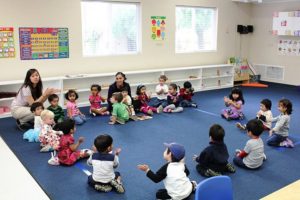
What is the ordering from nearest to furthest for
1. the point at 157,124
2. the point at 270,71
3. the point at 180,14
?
the point at 157,124 → the point at 180,14 → the point at 270,71

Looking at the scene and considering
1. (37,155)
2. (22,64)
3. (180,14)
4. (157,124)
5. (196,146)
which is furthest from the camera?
(180,14)

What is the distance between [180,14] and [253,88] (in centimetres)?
284

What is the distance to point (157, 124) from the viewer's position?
17.2 ft

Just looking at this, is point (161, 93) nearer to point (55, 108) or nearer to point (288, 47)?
point (55, 108)

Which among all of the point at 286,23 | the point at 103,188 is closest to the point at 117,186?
the point at 103,188

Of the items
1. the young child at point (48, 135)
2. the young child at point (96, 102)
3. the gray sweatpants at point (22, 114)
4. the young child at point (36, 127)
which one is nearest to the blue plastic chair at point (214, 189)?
the young child at point (48, 135)

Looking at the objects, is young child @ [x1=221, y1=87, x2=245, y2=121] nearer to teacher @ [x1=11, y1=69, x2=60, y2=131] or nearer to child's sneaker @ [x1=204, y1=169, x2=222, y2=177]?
child's sneaker @ [x1=204, y1=169, x2=222, y2=177]

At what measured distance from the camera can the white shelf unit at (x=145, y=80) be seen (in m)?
6.06

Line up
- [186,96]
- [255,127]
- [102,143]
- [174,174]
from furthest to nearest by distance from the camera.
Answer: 1. [186,96]
2. [255,127]
3. [102,143]
4. [174,174]

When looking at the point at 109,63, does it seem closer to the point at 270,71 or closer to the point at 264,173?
the point at 264,173

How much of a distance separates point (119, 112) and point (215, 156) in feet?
8.09

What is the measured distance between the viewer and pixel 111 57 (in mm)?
6855

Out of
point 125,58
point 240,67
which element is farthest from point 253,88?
point 125,58

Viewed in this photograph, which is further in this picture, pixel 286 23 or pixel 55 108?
pixel 286 23
